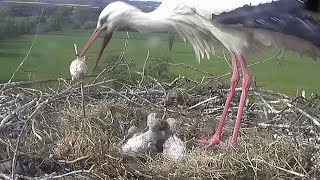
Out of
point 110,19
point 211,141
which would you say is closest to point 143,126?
point 211,141

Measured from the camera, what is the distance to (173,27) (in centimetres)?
182

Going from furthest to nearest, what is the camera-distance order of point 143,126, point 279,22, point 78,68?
point 143,126 < point 78,68 < point 279,22

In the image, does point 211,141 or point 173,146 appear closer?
point 173,146

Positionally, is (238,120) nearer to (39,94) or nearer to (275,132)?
(275,132)

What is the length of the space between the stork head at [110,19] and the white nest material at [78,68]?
0.03m

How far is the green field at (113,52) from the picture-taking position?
5.95ft

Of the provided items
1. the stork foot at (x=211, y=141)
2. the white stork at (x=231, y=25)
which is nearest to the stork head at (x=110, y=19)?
the white stork at (x=231, y=25)

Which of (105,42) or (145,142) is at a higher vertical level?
(105,42)

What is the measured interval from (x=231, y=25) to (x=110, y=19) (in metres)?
0.33

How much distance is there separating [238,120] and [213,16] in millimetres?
300

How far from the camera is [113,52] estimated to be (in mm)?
1887

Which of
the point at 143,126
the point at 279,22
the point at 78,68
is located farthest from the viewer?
the point at 143,126

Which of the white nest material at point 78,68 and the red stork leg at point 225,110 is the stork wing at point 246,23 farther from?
the white nest material at point 78,68

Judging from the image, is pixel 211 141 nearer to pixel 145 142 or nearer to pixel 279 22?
pixel 145 142
